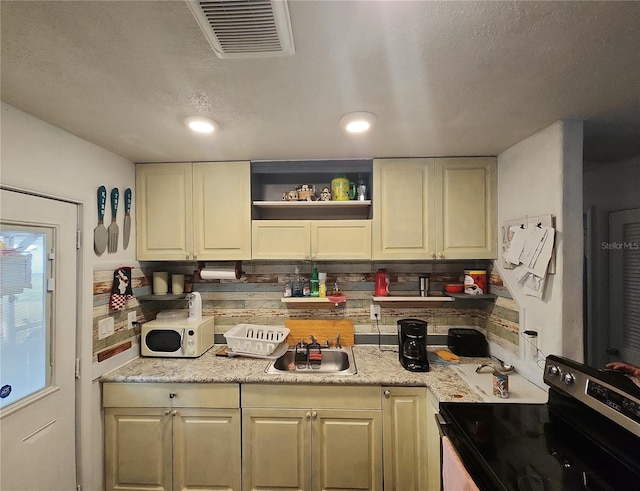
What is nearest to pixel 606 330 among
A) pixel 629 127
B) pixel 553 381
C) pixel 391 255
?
pixel 553 381

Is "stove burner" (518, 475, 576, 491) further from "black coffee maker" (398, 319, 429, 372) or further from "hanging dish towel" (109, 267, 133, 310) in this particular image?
"hanging dish towel" (109, 267, 133, 310)

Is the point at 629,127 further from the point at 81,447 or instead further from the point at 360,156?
the point at 81,447

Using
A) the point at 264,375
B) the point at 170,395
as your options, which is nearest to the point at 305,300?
the point at 264,375

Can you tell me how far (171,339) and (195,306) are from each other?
0.27 metres

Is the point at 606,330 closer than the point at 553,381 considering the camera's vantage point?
No

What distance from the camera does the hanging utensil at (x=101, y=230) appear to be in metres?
1.72

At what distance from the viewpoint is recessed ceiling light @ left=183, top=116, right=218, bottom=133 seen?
54.8 inches

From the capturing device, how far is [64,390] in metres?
1.53

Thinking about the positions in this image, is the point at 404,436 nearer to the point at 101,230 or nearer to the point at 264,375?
the point at 264,375

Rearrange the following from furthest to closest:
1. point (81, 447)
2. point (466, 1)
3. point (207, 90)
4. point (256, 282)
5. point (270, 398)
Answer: point (256, 282)
point (270, 398)
point (81, 447)
point (207, 90)
point (466, 1)

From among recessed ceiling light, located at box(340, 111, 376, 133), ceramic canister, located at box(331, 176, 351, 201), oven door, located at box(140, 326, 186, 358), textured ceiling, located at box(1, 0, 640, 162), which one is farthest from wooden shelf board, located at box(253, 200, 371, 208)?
oven door, located at box(140, 326, 186, 358)

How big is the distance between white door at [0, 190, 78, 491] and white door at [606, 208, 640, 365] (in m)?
3.61

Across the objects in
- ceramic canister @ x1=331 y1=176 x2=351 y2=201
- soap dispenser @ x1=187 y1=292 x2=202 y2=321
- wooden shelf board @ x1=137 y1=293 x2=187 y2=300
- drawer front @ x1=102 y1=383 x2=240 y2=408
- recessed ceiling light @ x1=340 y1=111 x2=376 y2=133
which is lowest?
drawer front @ x1=102 y1=383 x2=240 y2=408

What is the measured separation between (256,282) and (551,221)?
1999mm
